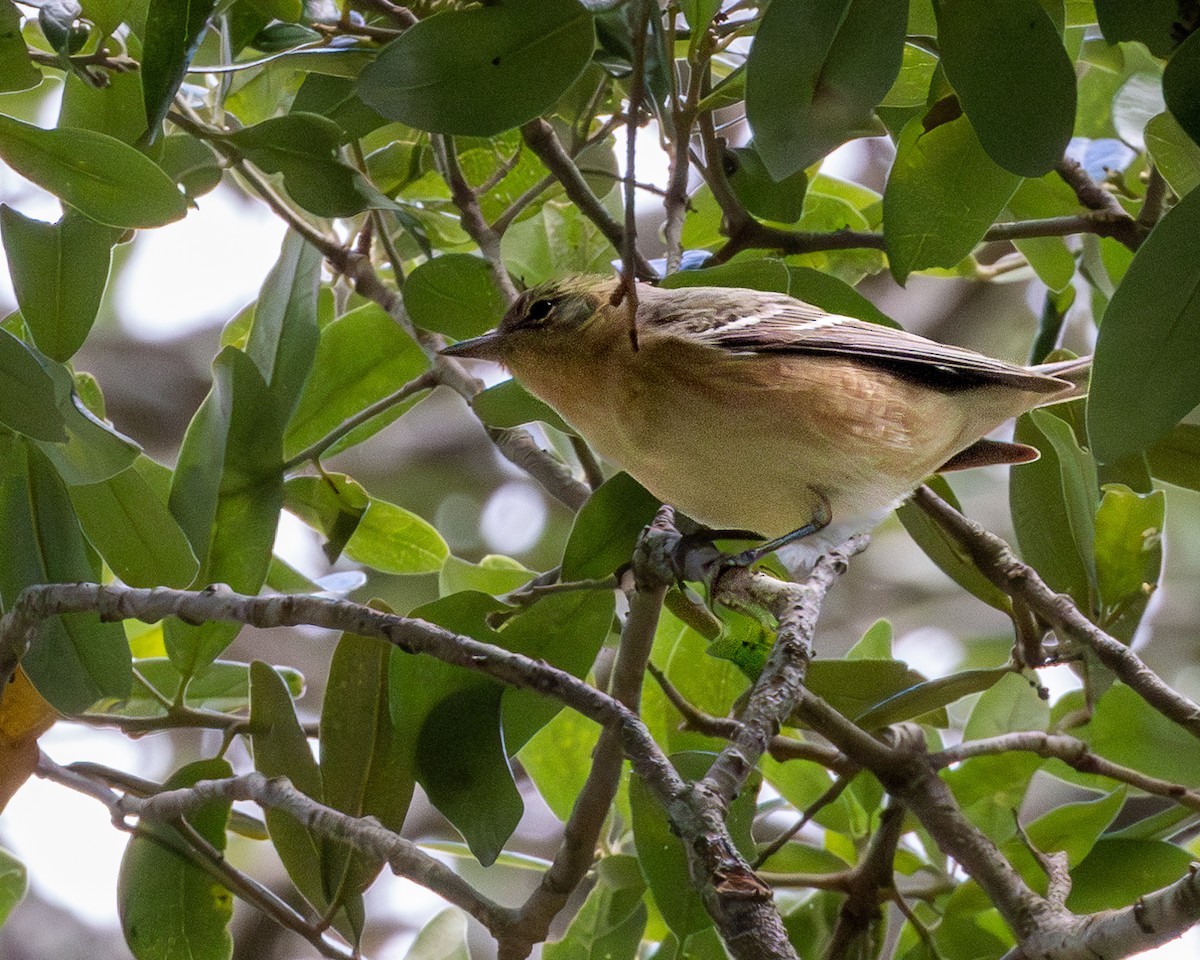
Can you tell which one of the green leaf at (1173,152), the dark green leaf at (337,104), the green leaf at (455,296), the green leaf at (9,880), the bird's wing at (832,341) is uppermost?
the bird's wing at (832,341)

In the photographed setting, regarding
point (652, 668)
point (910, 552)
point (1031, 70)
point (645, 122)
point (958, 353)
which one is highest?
point (910, 552)

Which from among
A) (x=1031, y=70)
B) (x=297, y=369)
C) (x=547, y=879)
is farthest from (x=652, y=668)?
(x=1031, y=70)

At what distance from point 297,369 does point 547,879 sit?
0.99 m

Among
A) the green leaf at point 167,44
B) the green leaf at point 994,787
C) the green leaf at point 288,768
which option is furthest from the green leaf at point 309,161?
the green leaf at point 994,787

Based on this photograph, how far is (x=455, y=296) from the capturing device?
231cm

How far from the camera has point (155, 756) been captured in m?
6.62

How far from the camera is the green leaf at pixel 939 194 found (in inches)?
77.3

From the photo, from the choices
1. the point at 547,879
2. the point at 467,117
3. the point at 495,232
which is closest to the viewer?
the point at 467,117

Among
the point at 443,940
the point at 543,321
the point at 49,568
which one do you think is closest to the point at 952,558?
the point at 543,321

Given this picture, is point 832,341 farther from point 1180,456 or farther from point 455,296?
point 455,296

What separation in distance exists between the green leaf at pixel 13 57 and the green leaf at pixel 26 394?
1.20ft

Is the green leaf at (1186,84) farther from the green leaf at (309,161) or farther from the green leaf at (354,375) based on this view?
the green leaf at (354,375)

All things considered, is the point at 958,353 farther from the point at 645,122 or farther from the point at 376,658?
the point at 376,658

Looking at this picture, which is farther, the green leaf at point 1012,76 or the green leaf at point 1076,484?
the green leaf at point 1076,484
